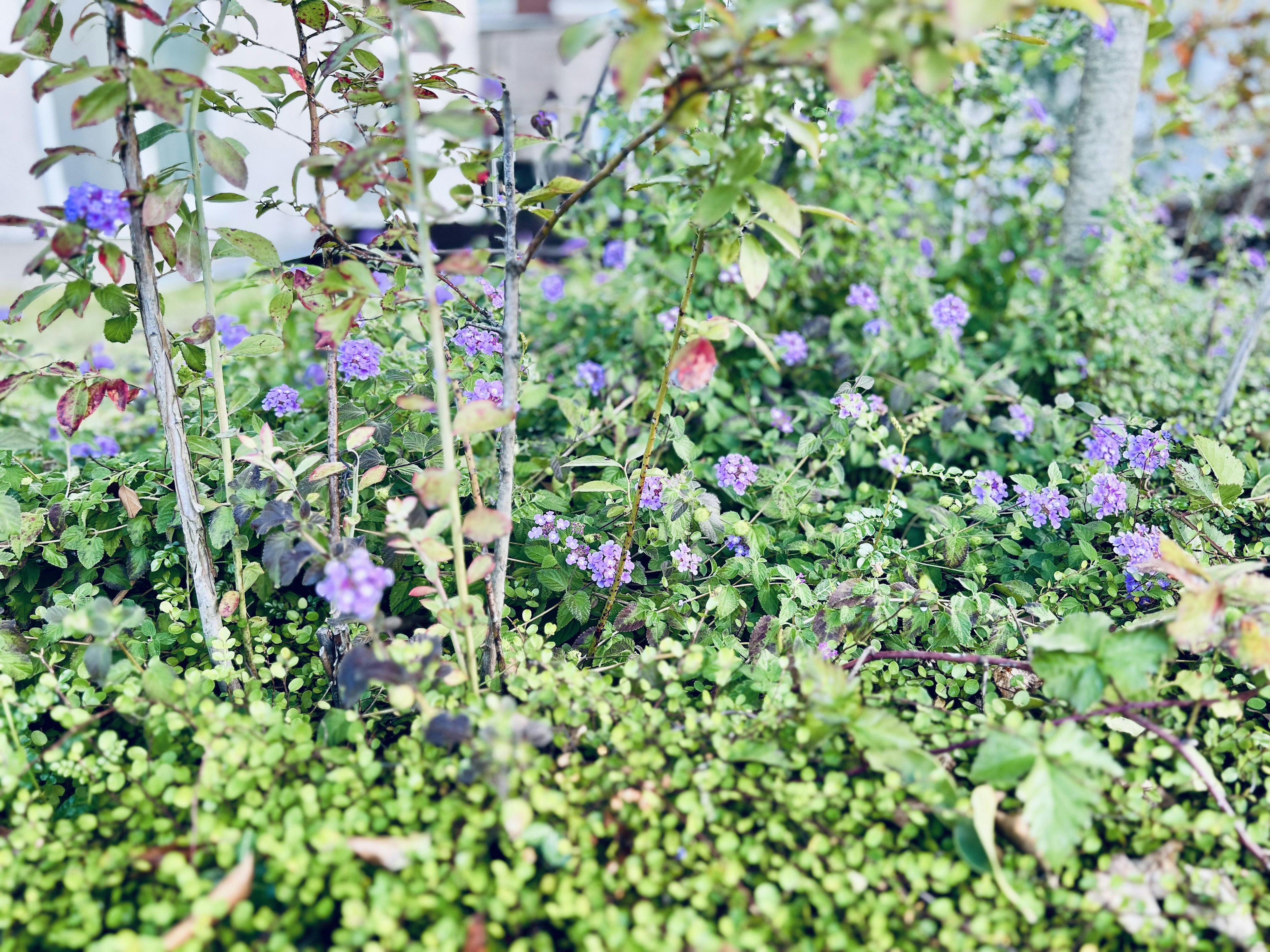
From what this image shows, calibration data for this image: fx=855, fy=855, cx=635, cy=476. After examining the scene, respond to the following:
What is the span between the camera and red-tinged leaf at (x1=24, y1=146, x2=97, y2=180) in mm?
1215

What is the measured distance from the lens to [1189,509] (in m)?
1.76

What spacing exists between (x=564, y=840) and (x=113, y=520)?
1.22 meters

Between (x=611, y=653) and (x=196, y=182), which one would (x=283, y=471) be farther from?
(x=611, y=653)

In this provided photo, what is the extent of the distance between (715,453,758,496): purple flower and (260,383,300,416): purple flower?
0.93 metres

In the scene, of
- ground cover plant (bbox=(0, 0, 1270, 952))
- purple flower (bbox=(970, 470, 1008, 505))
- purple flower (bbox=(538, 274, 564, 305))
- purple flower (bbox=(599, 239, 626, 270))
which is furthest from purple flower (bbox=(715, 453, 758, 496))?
purple flower (bbox=(599, 239, 626, 270))

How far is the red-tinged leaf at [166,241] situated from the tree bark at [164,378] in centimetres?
1

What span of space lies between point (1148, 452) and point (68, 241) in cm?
195

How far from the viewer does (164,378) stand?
1.42m

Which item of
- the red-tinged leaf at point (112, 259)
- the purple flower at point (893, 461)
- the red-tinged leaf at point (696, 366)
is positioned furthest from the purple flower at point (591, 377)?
the red-tinged leaf at point (112, 259)

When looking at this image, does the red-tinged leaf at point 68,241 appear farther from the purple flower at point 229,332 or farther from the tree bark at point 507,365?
the purple flower at point 229,332

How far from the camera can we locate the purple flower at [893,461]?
171cm

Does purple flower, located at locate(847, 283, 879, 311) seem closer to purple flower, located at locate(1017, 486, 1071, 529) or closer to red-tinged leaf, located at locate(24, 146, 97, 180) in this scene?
purple flower, located at locate(1017, 486, 1071, 529)

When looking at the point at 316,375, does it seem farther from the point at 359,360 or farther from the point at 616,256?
the point at 616,256

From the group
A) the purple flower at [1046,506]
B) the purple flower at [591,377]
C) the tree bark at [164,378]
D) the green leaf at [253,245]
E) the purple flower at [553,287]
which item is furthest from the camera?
the purple flower at [553,287]
